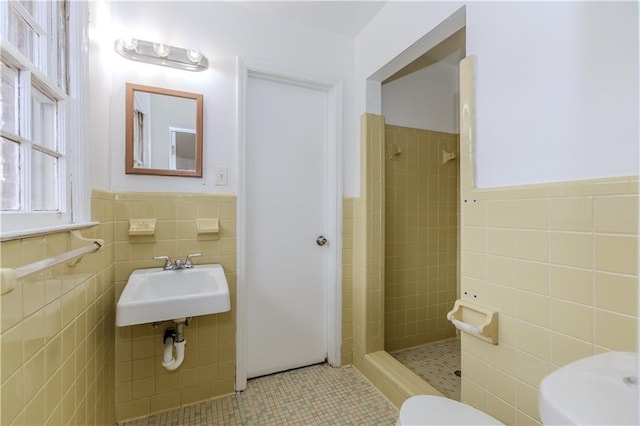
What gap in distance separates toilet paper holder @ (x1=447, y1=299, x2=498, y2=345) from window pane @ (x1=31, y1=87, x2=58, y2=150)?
1667mm

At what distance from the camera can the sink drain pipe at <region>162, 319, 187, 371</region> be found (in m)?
1.48

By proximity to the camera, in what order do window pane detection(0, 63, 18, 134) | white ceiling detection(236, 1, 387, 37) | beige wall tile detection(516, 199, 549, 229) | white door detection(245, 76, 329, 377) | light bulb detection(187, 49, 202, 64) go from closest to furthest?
window pane detection(0, 63, 18, 134) → beige wall tile detection(516, 199, 549, 229) → light bulb detection(187, 49, 202, 64) → white ceiling detection(236, 1, 387, 37) → white door detection(245, 76, 329, 377)

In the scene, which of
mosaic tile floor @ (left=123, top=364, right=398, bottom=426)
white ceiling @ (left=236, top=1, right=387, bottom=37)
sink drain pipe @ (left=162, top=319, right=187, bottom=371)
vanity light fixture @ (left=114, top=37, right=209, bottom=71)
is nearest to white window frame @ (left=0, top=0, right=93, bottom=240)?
vanity light fixture @ (left=114, top=37, right=209, bottom=71)

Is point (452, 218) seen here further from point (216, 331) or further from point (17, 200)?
point (17, 200)

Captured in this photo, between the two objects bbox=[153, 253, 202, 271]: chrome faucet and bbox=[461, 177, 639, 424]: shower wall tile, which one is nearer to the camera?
bbox=[461, 177, 639, 424]: shower wall tile

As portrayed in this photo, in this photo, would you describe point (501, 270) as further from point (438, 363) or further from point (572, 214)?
point (438, 363)

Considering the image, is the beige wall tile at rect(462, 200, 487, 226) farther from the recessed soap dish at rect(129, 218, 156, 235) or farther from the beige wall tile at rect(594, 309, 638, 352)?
the recessed soap dish at rect(129, 218, 156, 235)

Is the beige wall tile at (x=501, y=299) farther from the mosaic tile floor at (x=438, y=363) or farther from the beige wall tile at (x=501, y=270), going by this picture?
the mosaic tile floor at (x=438, y=363)

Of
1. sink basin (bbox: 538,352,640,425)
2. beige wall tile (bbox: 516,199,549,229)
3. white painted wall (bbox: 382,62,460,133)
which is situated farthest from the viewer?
white painted wall (bbox: 382,62,460,133)

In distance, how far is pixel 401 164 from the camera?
228 centimetres

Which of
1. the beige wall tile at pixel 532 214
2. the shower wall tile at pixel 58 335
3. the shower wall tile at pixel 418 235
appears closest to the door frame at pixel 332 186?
the shower wall tile at pixel 418 235

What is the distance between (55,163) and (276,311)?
141 centimetres

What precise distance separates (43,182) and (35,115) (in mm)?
215

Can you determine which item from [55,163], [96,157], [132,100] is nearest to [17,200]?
[55,163]
